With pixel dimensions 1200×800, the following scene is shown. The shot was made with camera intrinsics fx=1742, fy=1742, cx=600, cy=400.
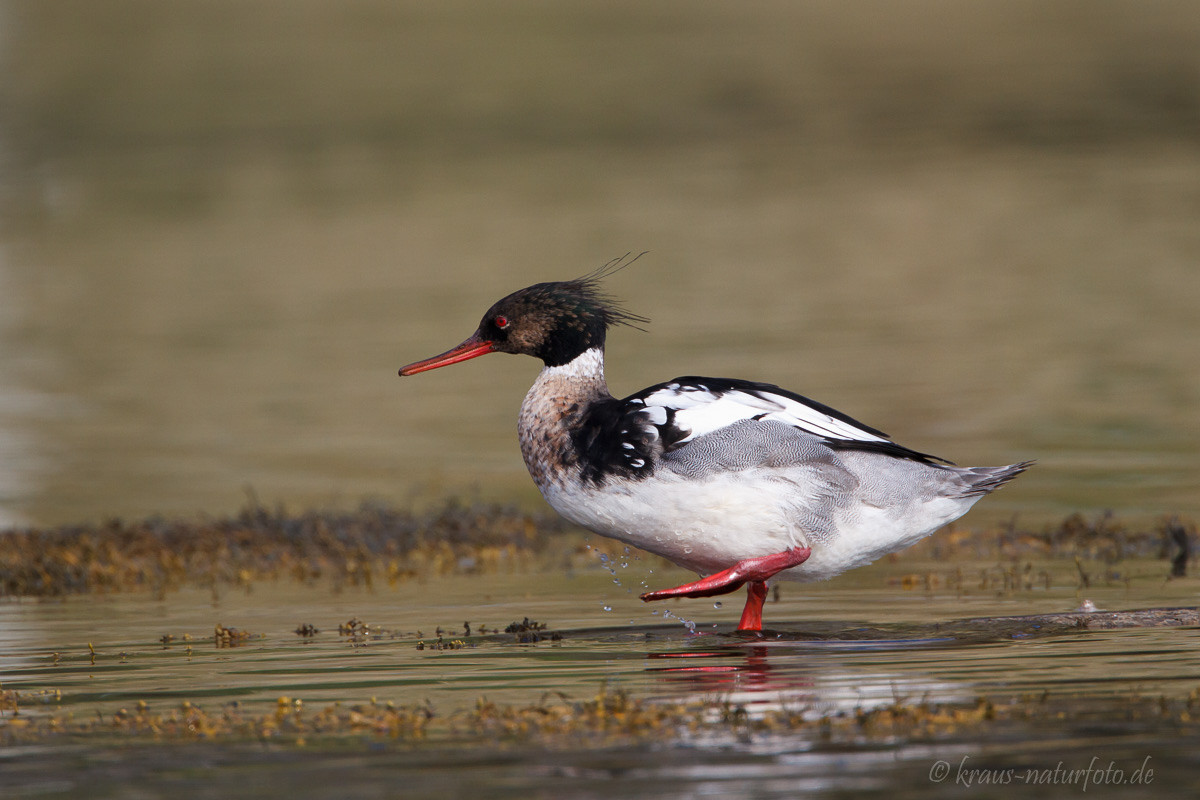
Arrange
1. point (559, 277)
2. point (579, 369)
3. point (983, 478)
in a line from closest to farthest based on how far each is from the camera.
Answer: point (983, 478)
point (579, 369)
point (559, 277)

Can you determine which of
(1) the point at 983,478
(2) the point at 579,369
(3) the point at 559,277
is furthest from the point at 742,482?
(3) the point at 559,277

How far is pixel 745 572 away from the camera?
921cm

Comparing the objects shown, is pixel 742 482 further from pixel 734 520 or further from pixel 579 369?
pixel 579 369

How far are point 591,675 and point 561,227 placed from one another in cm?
3600

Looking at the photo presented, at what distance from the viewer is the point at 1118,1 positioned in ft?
287

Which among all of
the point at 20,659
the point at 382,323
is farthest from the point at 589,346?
the point at 382,323

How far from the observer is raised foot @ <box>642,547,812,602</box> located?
30.1ft

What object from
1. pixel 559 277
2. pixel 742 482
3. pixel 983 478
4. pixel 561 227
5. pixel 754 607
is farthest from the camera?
pixel 561 227

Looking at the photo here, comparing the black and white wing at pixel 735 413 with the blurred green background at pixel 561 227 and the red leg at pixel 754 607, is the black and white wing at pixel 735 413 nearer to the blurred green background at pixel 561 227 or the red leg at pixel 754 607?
the red leg at pixel 754 607

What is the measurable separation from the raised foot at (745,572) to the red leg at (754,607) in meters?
0.30

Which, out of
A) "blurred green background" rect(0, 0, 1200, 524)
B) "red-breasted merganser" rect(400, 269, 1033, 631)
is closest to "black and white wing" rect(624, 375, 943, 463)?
"red-breasted merganser" rect(400, 269, 1033, 631)

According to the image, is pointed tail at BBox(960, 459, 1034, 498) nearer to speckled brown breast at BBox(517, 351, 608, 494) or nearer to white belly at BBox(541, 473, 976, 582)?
white belly at BBox(541, 473, 976, 582)

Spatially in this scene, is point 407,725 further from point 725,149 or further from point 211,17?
point 211,17

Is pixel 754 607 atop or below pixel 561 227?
below
